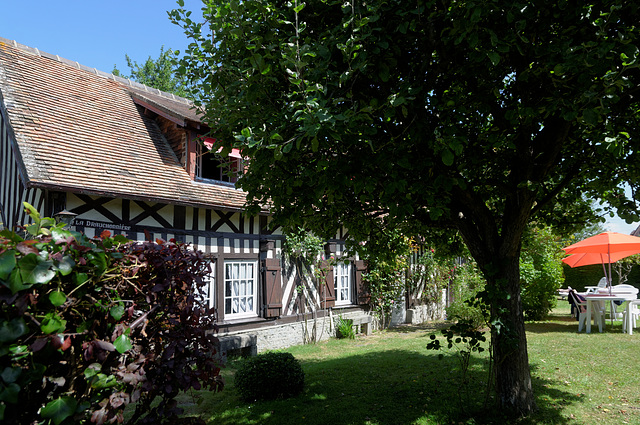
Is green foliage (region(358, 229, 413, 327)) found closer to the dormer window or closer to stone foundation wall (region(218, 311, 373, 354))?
stone foundation wall (region(218, 311, 373, 354))

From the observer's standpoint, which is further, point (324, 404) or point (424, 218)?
point (324, 404)

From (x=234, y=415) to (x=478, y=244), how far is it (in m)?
3.43

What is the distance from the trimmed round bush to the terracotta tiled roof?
12.3 feet

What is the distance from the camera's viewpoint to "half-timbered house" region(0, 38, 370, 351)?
280 inches

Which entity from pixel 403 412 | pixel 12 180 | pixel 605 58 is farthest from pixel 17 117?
pixel 605 58

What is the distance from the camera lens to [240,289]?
9.29 m

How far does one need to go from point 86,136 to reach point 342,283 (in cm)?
737

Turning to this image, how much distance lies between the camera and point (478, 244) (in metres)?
4.54

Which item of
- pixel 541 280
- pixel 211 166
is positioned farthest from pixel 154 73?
pixel 541 280

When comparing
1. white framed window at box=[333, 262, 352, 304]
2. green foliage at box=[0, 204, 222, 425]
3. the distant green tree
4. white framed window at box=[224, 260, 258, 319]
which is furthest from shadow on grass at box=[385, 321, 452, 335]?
the distant green tree

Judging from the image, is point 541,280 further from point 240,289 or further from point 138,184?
point 138,184

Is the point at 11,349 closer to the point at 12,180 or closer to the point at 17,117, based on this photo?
the point at 17,117

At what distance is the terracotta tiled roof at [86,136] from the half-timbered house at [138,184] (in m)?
0.03

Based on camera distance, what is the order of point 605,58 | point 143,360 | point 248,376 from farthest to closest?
point 248,376 < point 605,58 < point 143,360
